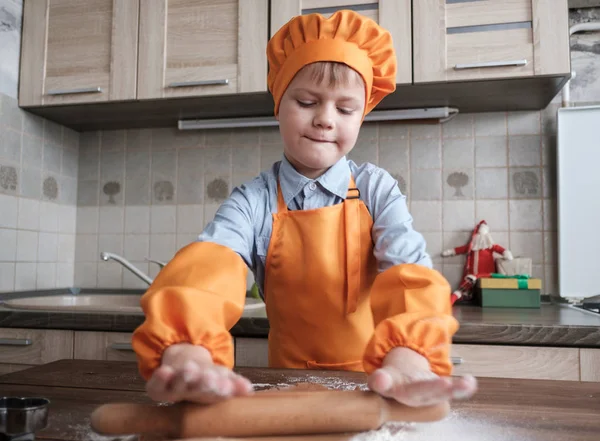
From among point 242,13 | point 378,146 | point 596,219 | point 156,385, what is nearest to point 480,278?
point 596,219

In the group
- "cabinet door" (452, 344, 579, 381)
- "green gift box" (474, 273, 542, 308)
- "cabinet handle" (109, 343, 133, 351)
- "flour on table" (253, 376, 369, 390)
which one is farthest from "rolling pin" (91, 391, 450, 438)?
"green gift box" (474, 273, 542, 308)

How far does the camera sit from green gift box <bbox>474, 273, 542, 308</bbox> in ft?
4.98

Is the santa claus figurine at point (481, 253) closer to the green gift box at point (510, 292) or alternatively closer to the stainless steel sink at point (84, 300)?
the green gift box at point (510, 292)

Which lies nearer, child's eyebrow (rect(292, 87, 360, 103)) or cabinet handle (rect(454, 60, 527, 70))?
child's eyebrow (rect(292, 87, 360, 103))

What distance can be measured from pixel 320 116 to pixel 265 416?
0.38 meters

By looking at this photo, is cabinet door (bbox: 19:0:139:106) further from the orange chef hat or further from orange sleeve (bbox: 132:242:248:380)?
orange sleeve (bbox: 132:242:248:380)

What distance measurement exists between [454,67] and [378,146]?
0.40m

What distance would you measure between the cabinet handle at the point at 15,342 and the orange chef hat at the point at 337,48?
1.02 m

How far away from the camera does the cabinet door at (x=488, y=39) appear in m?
1.46

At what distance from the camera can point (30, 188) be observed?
1.80m

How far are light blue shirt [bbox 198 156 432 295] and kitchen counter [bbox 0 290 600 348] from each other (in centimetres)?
52

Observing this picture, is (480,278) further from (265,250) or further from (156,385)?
(156,385)

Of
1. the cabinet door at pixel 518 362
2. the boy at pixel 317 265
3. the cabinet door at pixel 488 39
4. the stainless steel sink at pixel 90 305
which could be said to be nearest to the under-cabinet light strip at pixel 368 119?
the cabinet door at pixel 488 39

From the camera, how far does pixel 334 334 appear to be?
2.72 feet
